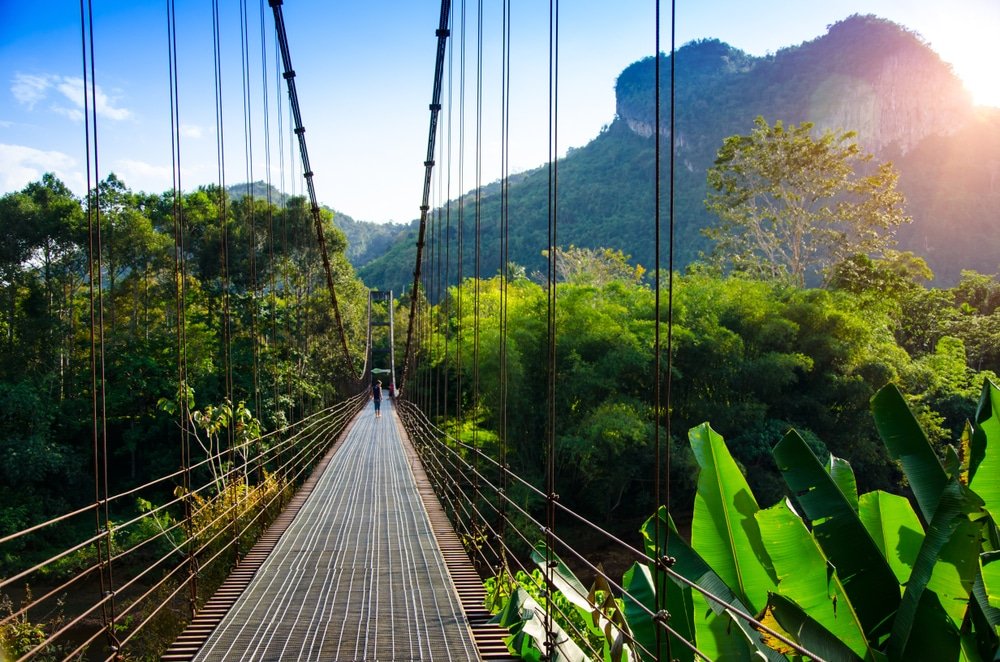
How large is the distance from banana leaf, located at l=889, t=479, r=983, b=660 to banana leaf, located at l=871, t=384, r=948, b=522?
55 cm

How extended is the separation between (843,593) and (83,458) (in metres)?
17.9

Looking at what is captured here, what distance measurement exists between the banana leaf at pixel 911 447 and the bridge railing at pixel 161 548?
285 centimetres

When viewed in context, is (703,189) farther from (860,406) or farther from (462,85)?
(462,85)

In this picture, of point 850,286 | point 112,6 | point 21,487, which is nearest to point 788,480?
point 112,6

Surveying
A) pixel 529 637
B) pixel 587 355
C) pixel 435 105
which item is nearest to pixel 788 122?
pixel 587 355

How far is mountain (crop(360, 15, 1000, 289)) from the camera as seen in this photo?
111ft

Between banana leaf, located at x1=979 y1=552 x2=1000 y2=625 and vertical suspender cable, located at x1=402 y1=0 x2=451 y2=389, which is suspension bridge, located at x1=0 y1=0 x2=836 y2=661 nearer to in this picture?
banana leaf, located at x1=979 y1=552 x2=1000 y2=625

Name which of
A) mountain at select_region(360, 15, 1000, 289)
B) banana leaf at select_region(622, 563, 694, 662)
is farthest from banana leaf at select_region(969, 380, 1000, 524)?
mountain at select_region(360, 15, 1000, 289)

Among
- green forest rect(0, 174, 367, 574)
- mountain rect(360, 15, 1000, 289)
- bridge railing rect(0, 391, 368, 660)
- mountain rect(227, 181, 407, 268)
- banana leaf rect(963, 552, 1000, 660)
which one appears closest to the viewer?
banana leaf rect(963, 552, 1000, 660)

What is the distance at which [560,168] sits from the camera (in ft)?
152

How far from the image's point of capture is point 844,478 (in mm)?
3566

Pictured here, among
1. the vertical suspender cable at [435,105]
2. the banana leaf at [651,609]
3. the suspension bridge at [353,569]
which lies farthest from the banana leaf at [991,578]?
the vertical suspender cable at [435,105]

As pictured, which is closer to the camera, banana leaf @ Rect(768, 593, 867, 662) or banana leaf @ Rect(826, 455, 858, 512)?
banana leaf @ Rect(768, 593, 867, 662)

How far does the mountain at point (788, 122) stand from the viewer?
111 ft
